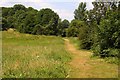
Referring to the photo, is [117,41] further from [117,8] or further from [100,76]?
[100,76]

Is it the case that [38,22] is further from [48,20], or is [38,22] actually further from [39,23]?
[48,20]

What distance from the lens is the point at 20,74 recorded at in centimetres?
1180

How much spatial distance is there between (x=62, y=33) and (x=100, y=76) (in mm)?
66573

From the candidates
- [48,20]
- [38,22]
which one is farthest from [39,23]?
[48,20]

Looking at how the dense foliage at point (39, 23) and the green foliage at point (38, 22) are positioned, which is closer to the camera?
the dense foliage at point (39, 23)

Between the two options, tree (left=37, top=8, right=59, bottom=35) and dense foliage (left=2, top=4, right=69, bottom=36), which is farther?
tree (left=37, top=8, right=59, bottom=35)

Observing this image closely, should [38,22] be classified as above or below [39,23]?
above

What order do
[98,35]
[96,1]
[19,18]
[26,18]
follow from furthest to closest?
[19,18] < [26,18] < [96,1] < [98,35]

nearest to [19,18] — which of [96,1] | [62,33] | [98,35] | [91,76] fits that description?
[62,33]

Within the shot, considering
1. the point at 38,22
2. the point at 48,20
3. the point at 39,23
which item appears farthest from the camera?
the point at 48,20

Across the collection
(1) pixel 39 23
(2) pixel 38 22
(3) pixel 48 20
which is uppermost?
(3) pixel 48 20

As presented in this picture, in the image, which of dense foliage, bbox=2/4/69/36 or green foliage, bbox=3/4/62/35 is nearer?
dense foliage, bbox=2/4/69/36

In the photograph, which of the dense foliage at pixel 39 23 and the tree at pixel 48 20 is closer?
the dense foliage at pixel 39 23

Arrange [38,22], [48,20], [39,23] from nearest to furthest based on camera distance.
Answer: [39,23] → [38,22] → [48,20]
